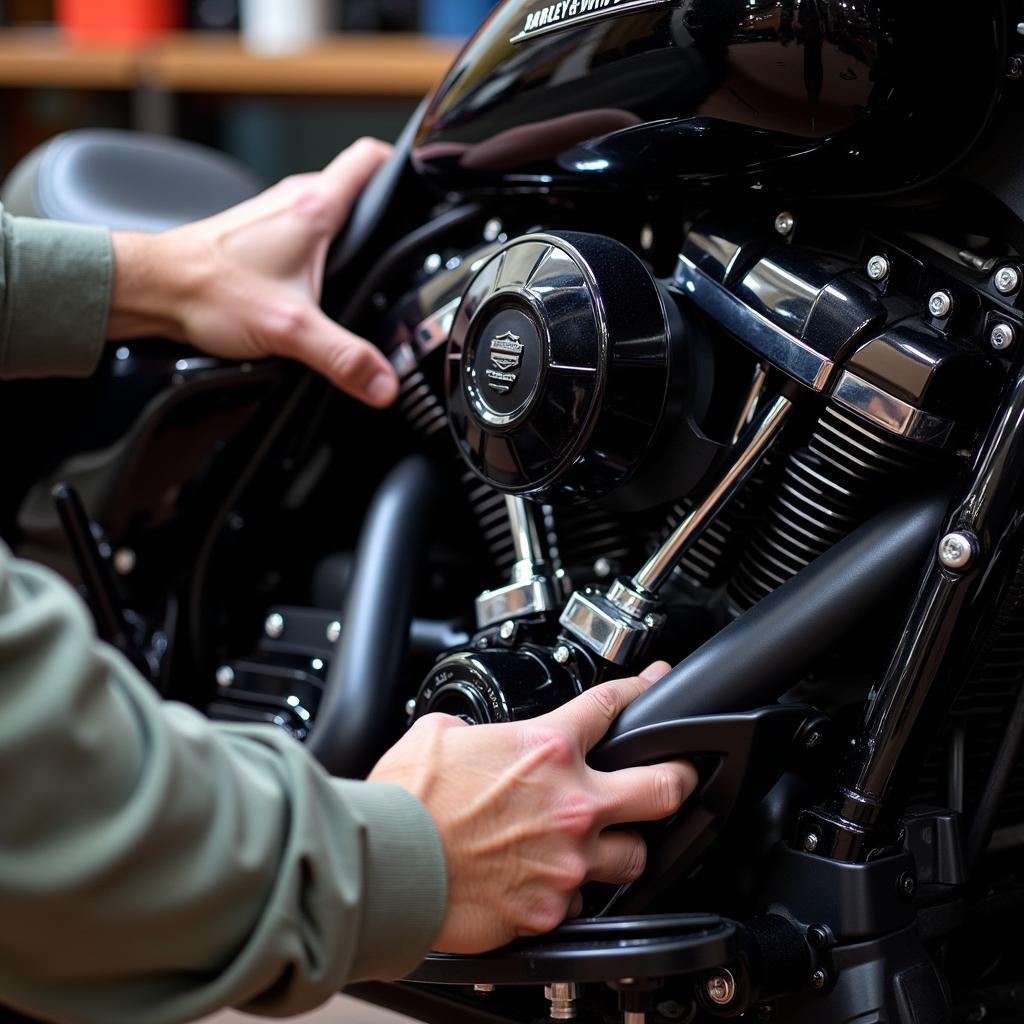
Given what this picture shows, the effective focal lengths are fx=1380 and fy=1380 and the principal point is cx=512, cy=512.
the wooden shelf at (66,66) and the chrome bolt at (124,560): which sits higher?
the chrome bolt at (124,560)

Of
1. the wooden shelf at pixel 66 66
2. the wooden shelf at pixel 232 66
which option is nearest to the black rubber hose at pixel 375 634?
the wooden shelf at pixel 232 66

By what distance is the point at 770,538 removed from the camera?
73 cm

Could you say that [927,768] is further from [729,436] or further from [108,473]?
[108,473]

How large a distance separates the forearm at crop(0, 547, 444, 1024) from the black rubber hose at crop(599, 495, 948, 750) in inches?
6.8

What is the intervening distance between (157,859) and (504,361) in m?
0.33

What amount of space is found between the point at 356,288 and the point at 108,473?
229 mm

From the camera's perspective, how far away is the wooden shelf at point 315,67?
7.07ft

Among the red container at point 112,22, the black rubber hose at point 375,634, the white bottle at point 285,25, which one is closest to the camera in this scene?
the black rubber hose at point 375,634

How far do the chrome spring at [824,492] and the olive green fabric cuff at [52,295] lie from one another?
0.48 metres

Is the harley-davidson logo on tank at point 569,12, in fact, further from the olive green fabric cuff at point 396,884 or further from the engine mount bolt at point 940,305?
the olive green fabric cuff at point 396,884

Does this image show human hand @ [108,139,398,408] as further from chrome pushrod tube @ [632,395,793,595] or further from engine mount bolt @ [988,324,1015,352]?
engine mount bolt @ [988,324,1015,352]

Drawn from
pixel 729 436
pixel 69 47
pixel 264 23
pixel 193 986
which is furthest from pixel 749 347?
pixel 69 47

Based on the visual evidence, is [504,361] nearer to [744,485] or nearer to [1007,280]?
[744,485]

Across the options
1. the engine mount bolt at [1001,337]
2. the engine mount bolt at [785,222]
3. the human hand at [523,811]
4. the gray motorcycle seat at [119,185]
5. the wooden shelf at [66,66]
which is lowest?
Result: the wooden shelf at [66,66]
